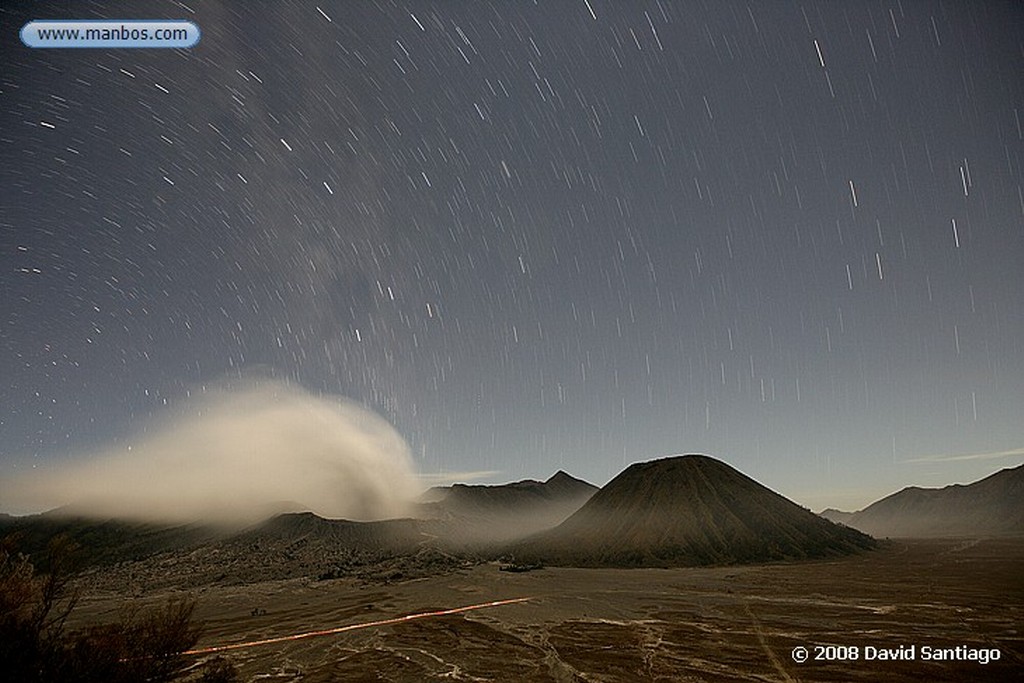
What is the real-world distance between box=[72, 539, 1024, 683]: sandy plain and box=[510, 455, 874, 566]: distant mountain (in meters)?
30.7

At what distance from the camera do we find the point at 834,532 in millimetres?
119000

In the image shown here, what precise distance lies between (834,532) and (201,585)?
132180 mm

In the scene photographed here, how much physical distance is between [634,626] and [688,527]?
82.7 metres

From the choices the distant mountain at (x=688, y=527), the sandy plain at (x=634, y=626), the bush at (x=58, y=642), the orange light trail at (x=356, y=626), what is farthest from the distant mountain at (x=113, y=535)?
the bush at (x=58, y=642)

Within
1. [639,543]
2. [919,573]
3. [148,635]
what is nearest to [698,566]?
[639,543]

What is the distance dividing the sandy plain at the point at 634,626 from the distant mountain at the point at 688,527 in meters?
30.7

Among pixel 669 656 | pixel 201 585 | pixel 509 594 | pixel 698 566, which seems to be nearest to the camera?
pixel 669 656

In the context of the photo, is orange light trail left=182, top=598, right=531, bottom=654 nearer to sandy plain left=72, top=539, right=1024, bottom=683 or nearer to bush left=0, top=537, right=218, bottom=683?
sandy plain left=72, top=539, right=1024, bottom=683

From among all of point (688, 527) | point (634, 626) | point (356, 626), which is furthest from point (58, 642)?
point (688, 527)

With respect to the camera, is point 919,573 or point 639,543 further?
point 639,543

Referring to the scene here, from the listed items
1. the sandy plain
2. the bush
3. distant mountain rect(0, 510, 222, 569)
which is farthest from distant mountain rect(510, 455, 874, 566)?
the bush

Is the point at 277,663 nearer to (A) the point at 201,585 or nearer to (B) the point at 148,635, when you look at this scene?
Answer: (B) the point at 148,635

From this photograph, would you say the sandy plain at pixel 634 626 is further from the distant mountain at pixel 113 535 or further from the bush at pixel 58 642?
the distant mountain at pixel 113 535

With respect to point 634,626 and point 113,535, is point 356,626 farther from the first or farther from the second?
point 113,535
